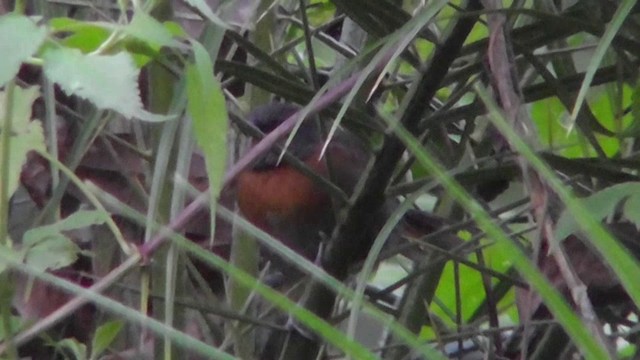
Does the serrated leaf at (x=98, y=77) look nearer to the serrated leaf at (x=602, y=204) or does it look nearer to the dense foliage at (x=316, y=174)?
the dense foliage at (x=316, y=174)

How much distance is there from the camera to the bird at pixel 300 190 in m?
1.12

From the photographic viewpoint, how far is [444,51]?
628 mm

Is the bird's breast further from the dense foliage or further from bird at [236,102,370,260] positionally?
the dense foliage

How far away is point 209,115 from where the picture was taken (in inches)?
15.9

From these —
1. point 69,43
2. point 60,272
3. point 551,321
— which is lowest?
point 60,272

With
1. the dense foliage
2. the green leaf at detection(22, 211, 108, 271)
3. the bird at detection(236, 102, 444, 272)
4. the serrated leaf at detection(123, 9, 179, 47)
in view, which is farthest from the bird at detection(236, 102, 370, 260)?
the serrated leaf at detection(123, 9, 179, 47)

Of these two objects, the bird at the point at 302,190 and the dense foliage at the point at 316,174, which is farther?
the bird at the point at 302,190

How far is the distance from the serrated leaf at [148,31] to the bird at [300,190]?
66cm

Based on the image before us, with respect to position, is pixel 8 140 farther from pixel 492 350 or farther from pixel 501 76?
pixel 492 350

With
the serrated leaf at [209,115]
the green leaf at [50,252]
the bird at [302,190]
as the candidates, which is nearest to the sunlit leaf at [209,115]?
the serrated leaf at [209,115]

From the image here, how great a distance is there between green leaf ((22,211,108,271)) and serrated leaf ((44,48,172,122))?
0.14 metres

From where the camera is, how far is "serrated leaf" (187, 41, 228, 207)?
400 mm

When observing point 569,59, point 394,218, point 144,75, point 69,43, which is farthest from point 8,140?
point 569,59

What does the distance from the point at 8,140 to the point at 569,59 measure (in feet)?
1.55
